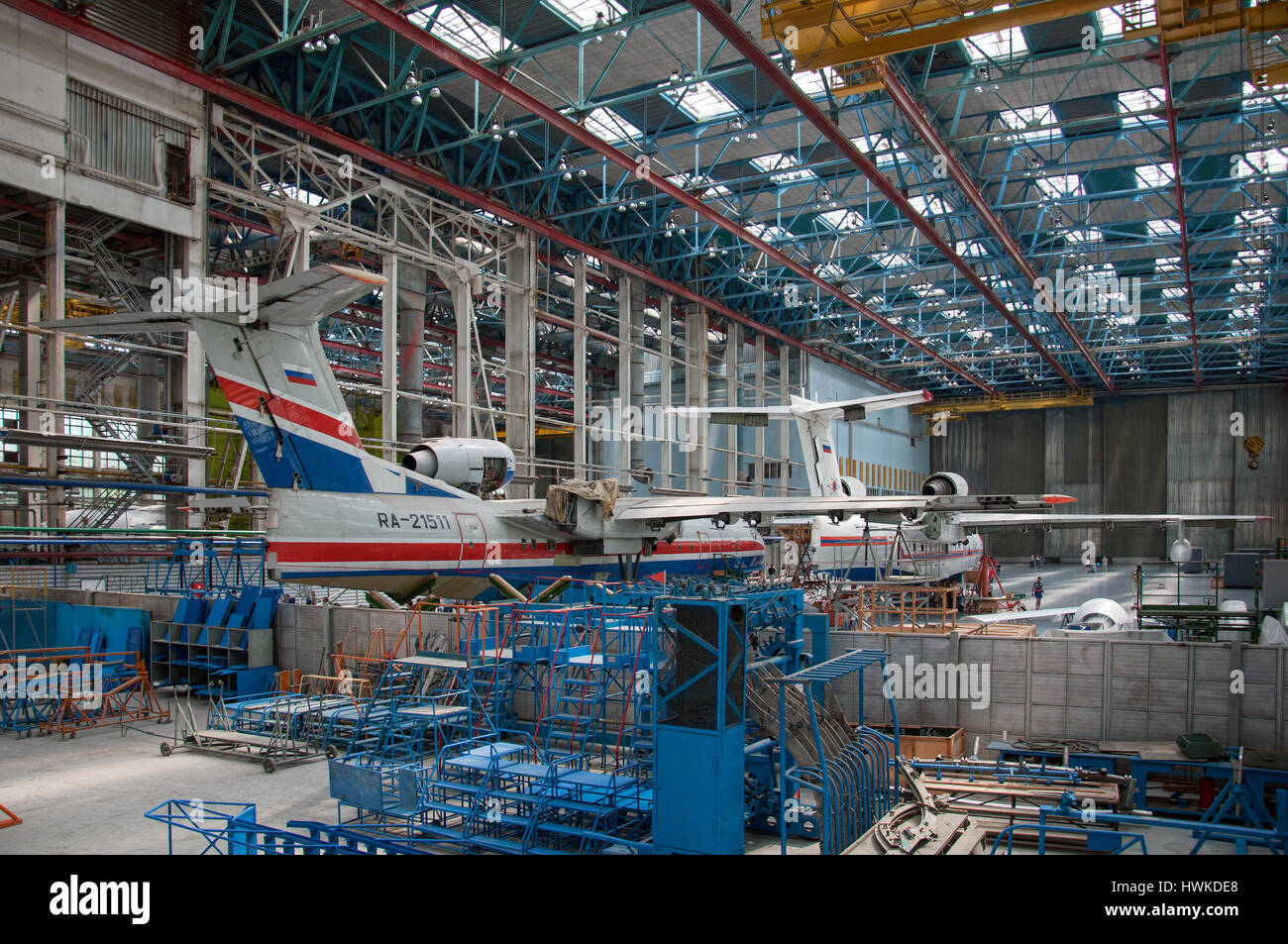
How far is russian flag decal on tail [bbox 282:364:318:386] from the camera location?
16406mm

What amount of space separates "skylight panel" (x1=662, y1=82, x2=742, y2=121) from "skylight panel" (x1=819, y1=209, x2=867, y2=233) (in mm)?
9517

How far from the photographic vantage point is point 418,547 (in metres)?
18.1

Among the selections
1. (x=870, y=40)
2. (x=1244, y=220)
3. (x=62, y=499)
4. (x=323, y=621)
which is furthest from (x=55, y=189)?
(x=1244, y=220)

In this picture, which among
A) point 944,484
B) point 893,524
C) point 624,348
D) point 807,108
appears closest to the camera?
point 807,108

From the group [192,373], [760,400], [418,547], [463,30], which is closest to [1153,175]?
[760,400]

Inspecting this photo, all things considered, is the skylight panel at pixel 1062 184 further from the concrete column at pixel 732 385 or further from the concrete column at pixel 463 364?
the concrete column at pixel 463 364

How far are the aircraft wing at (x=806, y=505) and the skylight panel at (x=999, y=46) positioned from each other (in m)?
12.1

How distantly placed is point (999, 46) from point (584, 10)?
11.5 metres

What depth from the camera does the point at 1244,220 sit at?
3406 centimetres

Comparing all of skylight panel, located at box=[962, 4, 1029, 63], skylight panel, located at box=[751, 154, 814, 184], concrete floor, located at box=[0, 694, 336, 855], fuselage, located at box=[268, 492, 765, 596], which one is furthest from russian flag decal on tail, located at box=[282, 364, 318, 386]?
skylight panel, located at box=[962, 4, 1029, 63]

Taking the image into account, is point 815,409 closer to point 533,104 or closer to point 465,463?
point 533,104
